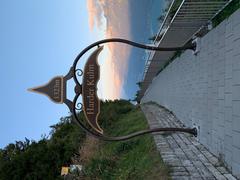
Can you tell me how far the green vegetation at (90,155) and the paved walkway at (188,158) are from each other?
9.1 inches

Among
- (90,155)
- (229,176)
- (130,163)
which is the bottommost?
(90,155)

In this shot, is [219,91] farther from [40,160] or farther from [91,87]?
[40,160]

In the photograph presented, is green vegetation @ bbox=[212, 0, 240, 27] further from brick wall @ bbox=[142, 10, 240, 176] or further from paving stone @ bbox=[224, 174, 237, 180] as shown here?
paving stone @ bbox=[224, 174, 237, 180]

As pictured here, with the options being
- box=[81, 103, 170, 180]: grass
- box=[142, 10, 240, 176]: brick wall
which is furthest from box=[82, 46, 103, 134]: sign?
box=[142, 10, 240, 176]: brick wall

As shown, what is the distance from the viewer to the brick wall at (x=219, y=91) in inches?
298

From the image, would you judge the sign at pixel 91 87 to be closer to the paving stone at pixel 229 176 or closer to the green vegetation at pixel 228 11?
the paving stone at pixel 229 176

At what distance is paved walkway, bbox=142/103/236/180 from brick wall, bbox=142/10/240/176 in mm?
188

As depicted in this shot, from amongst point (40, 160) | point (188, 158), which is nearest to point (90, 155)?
point (40, 160)

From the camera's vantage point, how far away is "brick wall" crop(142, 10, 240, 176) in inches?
298

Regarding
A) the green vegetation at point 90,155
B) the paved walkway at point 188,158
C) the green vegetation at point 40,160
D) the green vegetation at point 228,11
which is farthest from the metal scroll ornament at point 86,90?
the green vegetation at point 40,160

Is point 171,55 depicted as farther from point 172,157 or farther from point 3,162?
point 172,157

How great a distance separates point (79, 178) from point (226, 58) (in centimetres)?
703

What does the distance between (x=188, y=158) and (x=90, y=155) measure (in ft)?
23.4

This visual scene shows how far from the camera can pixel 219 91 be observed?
8680mm
